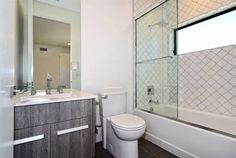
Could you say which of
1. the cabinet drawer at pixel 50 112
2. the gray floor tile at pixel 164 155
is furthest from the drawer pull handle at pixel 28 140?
the gray floor tile at pixel 164 155

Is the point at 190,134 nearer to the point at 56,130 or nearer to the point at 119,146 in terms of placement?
the point at 119,146

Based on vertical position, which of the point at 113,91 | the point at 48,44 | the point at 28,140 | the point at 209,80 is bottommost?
the point at 28,140

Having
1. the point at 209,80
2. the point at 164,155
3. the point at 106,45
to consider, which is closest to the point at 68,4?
the point at 106,45

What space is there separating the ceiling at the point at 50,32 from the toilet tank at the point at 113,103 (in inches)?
35.0

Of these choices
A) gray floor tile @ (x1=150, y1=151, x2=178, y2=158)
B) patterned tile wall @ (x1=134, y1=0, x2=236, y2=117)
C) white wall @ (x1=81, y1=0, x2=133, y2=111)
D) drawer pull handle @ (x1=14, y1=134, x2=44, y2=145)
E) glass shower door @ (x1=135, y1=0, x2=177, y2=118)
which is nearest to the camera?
drawer pull handle @ (x1=14, y1=134, x2=44, y2=145)

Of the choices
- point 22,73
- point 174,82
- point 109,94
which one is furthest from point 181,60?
point 22,73

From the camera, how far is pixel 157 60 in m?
2.42

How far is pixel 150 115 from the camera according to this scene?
2.15m

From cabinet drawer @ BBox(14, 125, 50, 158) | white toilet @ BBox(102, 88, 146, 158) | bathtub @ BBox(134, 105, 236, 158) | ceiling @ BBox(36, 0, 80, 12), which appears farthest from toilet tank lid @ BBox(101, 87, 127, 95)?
ceiling @ BBox(36, 0, 80, 12)

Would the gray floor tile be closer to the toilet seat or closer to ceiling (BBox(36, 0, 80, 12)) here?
the toilet seat

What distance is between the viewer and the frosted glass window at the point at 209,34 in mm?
1929

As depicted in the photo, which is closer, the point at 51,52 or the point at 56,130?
the point at 56,130

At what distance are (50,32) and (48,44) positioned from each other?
6.3 inches

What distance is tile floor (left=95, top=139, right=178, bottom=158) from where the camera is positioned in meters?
1.79
